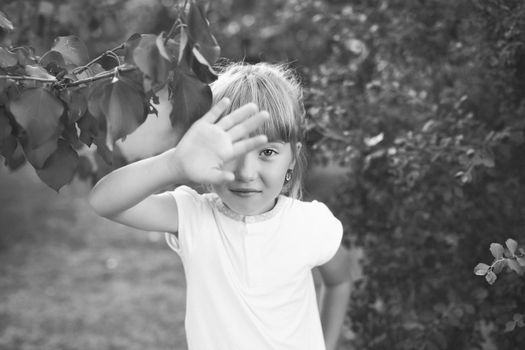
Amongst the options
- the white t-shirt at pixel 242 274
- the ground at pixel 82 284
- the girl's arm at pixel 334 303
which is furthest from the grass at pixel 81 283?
the white t-shirt at pixel 242 274

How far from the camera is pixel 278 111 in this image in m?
1.75

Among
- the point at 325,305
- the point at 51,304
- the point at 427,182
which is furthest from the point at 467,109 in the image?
the point at 51,304

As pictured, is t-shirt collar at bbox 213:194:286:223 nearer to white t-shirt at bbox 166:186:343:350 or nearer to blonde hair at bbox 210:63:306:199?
white t-shirt at bbox 166:186:343:350

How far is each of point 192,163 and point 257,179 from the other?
360 millimetres

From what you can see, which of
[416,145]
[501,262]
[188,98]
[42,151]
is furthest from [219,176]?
[416,145]

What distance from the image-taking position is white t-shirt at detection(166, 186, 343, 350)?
1731mm

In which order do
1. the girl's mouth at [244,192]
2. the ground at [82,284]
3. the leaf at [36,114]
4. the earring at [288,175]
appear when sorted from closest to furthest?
1. the leaf at [36,114]
2. the girl's mouth at [244,192]
3. the earring at [288,175]
4. the ground at [82,284]

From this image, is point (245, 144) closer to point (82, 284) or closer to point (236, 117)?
point (236, 117)

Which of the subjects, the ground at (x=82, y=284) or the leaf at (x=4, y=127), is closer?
the leaf at (x=4, y=127)

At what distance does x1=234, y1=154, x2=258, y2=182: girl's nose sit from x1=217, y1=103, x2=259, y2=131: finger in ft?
0.80

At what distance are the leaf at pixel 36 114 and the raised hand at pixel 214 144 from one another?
0.27 m

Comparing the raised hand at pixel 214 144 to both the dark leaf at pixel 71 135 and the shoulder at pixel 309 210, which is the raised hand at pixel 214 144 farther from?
the shoulder at pixel 309 210

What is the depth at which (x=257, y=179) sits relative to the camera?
1.68 meters

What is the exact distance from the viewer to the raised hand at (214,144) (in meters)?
1.34
